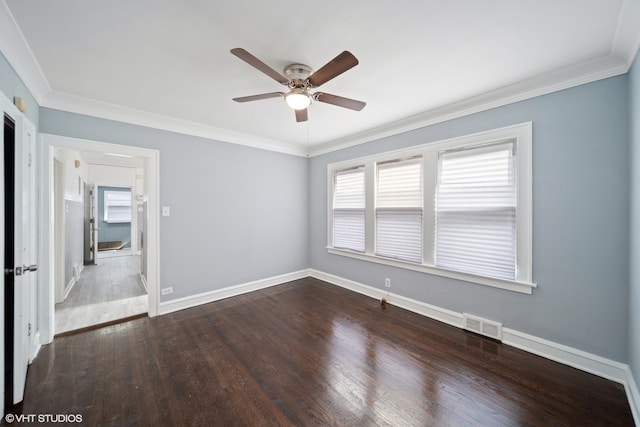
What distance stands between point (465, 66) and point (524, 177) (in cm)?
118

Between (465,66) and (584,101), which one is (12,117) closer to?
(465,66)

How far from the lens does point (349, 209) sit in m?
4.17

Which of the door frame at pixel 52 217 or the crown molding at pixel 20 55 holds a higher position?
the crown molding at pixel 20 55

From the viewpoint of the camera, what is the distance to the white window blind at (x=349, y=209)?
3.99 m

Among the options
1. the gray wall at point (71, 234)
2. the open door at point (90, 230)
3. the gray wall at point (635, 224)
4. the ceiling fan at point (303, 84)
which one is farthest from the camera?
the open door at point (90, 230)

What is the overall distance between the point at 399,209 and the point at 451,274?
3.40 ft

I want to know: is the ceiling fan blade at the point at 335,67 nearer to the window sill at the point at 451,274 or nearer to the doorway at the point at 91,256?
the window sill at the point at 451,274

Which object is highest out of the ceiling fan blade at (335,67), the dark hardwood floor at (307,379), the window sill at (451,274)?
the ceiling fan blade at (335,67)

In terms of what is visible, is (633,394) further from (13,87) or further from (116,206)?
(116,206)

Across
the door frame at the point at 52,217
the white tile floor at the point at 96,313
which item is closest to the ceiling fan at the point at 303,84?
the door frame at the point at 52,217

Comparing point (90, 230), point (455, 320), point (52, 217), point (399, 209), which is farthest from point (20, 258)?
point (90, 230)

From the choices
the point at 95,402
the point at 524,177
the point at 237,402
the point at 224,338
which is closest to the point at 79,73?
the point at 95,402

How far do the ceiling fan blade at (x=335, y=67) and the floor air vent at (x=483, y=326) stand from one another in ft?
9.05

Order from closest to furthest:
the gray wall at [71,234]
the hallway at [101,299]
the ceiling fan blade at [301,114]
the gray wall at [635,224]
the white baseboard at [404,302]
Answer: the gray wall at [635,224] → the ceiling fan blade at [301,114] → the white baseboard at [404,302] → the hallway at [101,299] → the gray wall at [71,234]
